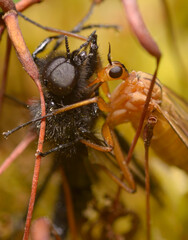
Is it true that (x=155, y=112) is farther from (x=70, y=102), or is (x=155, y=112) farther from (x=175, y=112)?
(x=70, y=102)

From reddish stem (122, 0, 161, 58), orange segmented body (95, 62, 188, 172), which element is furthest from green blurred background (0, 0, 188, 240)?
reddish stem (122, 0, 161, 58)

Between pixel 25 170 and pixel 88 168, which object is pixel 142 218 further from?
pixel 25 170

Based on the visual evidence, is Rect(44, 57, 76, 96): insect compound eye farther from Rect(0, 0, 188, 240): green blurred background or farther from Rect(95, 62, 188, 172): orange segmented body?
Rect(0, 0, 188, 240): green blurred background

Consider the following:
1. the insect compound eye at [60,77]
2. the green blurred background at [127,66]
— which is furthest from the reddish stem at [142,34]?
the green blurred background at [127,66]

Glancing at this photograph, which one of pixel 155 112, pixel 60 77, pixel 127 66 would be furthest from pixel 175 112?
pixel 60 77

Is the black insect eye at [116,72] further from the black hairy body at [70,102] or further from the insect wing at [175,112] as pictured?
the insect wing at [175,112]

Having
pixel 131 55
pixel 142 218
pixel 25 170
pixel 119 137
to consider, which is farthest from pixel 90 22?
pixel 142 218
